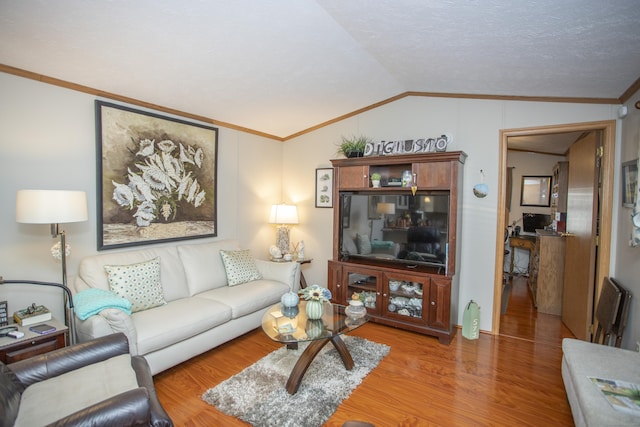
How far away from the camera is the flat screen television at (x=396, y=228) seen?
3.35 meters

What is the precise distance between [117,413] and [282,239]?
11.0 feet

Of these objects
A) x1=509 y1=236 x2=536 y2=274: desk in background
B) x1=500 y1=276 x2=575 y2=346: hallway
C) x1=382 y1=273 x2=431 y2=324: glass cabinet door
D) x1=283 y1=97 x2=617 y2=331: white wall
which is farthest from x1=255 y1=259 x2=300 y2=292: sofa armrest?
x1=509 y1=236 x2=536 y2=274: desk in background

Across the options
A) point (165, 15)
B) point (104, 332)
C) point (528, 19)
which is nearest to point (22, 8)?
point (165, 15)

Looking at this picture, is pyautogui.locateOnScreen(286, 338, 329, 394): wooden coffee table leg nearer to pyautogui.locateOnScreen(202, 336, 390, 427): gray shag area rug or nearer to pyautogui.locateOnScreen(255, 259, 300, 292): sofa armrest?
pyautogui.locateOnScreen(202, 336, 390, 427): gray shag area rug

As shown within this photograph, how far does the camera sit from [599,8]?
1588mm

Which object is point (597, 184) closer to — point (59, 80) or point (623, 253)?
point (623, 253)

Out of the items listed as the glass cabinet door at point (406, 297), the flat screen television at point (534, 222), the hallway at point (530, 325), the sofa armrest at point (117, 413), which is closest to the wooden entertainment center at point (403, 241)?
the glass cabinet door at point (406, 297)

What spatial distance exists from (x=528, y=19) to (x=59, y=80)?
10.9 feet

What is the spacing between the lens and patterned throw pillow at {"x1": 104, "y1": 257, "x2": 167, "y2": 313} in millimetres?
2625

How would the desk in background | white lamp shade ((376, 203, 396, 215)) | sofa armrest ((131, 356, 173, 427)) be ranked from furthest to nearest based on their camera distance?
the desk in background → white lamp shade ((376, 203, 396, 215)) → sofa armrest ((131, 356, 173, 427))

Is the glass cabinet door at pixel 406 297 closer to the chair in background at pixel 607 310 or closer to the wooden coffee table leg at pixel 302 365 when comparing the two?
the wooden coffee table leg at pixel 302 365

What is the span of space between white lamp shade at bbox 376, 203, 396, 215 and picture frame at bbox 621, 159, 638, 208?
1911 millimetres

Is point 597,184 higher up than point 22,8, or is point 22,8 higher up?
point 22,8

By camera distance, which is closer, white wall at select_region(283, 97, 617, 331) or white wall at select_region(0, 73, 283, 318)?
white wall at select_region(0, 73, 283, 318)
